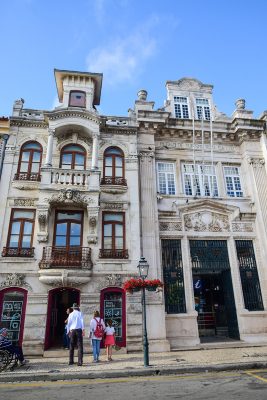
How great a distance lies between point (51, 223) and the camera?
13695 mm

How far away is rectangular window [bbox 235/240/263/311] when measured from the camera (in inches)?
555

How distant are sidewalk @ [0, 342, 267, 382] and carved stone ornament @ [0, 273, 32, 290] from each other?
10.1 feet

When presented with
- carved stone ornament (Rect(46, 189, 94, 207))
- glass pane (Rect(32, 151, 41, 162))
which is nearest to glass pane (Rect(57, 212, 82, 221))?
carved stone ornament (Rect(46, 189, 94, 207))

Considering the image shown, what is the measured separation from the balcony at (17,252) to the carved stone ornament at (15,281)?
90 cm

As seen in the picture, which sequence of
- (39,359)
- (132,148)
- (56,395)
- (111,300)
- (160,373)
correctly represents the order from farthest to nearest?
(132,148) → (111,300) → (39,359) → (160,373) → (56,395)

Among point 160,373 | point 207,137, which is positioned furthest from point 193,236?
point 160,373

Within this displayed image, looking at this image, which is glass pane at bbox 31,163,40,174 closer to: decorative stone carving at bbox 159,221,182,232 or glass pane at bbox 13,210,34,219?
glass pane at bbox 13,210,34,219

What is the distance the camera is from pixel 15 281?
12.3 m

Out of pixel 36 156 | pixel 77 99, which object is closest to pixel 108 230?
pixel 36 156

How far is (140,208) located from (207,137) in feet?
21.6

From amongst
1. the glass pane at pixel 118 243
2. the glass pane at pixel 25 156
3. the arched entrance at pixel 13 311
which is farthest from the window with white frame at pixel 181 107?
the arched entrance at pixel 13 311

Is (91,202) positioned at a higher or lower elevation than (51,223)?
higher

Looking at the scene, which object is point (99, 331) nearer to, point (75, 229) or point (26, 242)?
point (75, 229)

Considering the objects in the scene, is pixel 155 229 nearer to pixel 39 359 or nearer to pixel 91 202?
pixel 91 202
